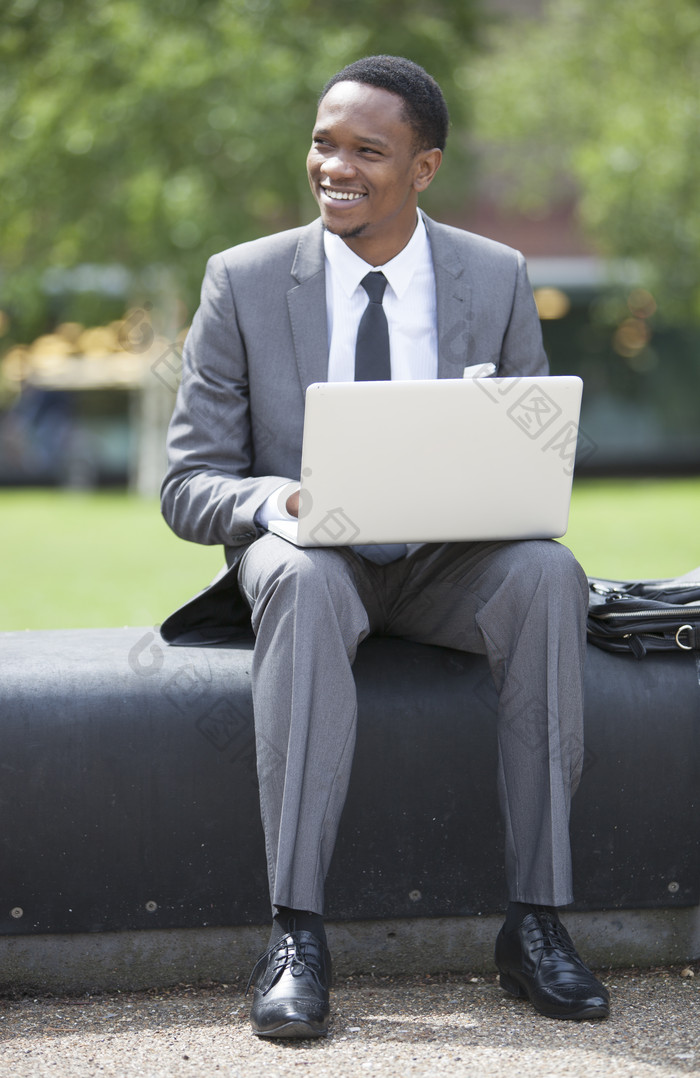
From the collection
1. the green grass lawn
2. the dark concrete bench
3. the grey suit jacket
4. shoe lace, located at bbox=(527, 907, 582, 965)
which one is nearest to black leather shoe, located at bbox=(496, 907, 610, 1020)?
shoe lace, located at bbox=(527, 907, 582, 965)

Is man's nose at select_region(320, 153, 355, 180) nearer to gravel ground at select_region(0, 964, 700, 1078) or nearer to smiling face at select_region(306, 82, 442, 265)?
smiling face at select_region(306, 82, 442, 265)

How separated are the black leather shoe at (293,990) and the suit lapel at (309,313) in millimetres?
1233

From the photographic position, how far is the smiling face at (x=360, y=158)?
3.01 m

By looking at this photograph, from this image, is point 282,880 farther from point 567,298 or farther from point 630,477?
point 567,298

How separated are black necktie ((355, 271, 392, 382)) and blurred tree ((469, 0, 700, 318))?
14.1m

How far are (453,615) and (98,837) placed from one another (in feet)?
2.83

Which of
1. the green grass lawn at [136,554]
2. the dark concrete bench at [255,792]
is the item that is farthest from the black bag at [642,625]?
the green grass lawn at [136,554]

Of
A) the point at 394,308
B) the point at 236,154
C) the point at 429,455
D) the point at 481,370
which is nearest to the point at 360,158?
the point at 394,308

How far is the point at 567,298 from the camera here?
24.2 m

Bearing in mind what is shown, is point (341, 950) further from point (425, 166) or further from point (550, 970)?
point (425, 166)

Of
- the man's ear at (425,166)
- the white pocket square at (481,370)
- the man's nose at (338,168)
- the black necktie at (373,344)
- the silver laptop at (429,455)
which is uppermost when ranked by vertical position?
the man's ear at (425,166)

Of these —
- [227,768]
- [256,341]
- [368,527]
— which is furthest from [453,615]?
[256,341]

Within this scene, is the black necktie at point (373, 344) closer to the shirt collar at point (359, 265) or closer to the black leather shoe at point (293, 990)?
the shirt collar at point (359, 265)

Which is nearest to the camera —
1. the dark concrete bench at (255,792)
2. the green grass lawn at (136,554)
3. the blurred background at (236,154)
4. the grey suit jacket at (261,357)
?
the dark concrete bench at (255,792)
